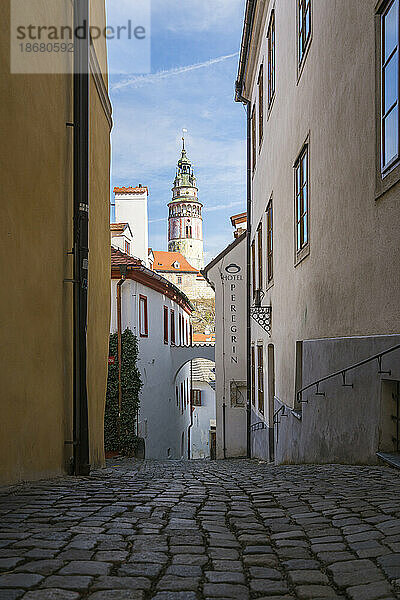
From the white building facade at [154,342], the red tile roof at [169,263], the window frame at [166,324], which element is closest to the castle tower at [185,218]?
the red tile roof at [169,263]

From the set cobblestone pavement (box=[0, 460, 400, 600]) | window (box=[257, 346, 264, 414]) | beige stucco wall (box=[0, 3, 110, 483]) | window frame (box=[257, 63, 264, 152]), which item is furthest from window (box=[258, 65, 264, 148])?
cobblestone pavement (box=[0, 460, 400, 600])

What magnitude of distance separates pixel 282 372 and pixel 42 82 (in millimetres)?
7382

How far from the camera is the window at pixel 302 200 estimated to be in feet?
32.2

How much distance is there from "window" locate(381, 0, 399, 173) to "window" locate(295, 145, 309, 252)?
370 centimetres

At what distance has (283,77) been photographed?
39.2ft

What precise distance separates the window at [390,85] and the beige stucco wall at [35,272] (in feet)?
10.0

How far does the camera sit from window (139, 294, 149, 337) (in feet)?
65.6

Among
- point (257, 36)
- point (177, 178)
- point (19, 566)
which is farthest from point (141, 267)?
point (177, 178)

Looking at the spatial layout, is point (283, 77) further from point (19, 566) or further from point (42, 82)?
point (19, 566)

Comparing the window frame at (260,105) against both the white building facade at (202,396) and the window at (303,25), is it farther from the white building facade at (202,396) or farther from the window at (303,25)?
the white building facade at (202,396)

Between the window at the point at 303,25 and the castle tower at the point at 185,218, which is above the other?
the castle tower at the point at 185,218

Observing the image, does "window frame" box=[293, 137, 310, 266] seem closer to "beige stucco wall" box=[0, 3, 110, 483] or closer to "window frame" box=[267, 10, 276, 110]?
"beige stucco wall" box=[0, 3, 110, 483]

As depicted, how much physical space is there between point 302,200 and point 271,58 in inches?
217

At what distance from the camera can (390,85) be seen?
5.78 m
